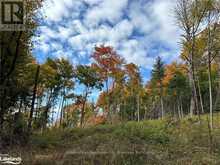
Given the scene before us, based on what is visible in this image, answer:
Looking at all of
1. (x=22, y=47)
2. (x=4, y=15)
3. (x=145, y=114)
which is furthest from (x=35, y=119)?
(x=145, y=114)

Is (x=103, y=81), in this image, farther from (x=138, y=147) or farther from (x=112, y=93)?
(x=138, y=147)

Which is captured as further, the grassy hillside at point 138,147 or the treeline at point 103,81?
the treeline at point 103,81

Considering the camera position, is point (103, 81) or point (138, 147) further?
point (103, 81)

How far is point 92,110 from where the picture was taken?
154 ft

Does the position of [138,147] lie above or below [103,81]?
below

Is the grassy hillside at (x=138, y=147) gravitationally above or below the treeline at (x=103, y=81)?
below

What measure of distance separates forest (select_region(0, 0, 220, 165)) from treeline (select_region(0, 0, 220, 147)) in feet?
0.20

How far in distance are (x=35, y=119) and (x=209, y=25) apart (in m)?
18.3

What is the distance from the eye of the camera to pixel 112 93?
118 feet

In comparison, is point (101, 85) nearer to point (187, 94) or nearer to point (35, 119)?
point (35, 119)

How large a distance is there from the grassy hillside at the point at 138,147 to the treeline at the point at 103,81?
2104 millimetres

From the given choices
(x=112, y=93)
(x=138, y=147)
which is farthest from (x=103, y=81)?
(x=138, y=147)

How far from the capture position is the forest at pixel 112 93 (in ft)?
41.8

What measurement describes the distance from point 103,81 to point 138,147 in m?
19.1
